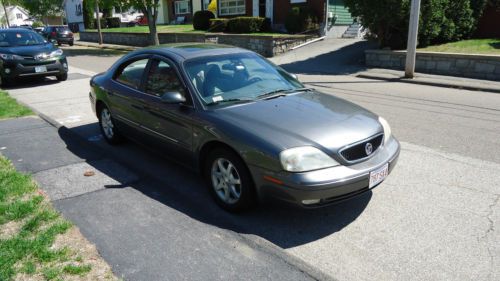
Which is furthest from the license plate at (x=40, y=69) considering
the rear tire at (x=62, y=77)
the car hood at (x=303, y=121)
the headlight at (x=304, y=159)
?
the headlight at (x=304, y=159)

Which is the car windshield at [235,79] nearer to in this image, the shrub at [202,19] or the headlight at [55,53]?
the headlight at [55,53]

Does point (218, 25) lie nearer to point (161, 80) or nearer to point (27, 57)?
point (27, 57)

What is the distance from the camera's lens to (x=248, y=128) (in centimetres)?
366

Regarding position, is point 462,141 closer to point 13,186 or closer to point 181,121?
point 181,121

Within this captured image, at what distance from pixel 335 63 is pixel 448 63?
4267mm

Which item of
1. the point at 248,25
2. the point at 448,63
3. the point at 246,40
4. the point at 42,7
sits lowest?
Result: the point at 448,63

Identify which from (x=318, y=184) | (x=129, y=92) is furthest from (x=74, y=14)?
(x=318, y=184)

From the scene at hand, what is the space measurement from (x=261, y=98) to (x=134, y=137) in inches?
77.1

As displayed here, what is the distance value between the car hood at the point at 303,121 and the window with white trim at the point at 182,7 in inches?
1564

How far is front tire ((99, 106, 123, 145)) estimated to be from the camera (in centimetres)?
598

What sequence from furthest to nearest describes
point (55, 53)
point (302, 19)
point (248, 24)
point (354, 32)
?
point (248, 24)
point (354, 32)
point (302, 19)
point (55, 53)

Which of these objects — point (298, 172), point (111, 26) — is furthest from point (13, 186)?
point (111, 26)

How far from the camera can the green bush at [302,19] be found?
22.9 meters

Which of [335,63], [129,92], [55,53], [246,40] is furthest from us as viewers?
[246,40]
